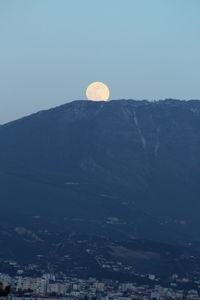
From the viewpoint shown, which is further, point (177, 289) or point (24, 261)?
point (24, 261)

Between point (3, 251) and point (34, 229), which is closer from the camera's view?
point (3, 251)

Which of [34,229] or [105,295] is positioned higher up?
[34,229]

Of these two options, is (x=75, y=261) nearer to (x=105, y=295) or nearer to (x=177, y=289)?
(x=177, y=289)

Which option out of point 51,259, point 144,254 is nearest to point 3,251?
point 51,259

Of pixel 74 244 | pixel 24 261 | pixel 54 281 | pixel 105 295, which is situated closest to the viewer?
pixel 105 295

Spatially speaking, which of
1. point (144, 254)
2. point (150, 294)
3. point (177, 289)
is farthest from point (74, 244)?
point (150, 294)

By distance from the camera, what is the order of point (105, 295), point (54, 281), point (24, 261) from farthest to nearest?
point (24, 261) < point (54, 281) < point (105, 295)

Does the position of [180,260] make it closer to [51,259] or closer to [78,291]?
[51,259]

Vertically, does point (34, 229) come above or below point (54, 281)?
above

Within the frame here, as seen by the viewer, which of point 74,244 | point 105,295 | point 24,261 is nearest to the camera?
point 105,295
